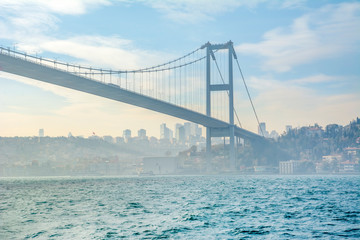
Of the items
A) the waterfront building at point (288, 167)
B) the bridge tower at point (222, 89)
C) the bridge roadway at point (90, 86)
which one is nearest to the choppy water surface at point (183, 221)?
the bridge roadway at point (90, 86)

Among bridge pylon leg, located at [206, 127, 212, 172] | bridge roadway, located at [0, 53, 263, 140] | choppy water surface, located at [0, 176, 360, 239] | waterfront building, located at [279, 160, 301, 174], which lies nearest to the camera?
choppy water surface, located at [0, 176, 360, 239]

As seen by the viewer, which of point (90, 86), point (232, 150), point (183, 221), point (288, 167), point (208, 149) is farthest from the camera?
point (288, 167)

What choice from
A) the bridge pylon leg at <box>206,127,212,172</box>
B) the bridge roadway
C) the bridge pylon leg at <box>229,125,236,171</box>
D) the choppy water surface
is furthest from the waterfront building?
the choppy water surface

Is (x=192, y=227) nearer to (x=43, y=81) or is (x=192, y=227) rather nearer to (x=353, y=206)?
(x=353, y=206)

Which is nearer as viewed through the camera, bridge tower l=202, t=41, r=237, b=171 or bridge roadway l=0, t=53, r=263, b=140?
bridge roadway l=0, t=53, r=263, b=140

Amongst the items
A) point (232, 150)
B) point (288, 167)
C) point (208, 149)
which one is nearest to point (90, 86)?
point (208, 149)

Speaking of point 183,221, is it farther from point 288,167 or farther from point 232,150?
point 288,167

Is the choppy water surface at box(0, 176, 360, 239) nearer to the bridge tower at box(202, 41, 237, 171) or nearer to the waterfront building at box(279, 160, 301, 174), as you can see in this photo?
the bridge tower at box(202, 41, 237, 171)

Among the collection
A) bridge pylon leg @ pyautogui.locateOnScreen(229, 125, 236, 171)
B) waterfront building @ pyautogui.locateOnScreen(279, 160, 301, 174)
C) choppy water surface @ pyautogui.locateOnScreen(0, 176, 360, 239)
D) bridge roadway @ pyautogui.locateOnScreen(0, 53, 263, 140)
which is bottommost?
waterfront building @ pyautogui.locateOnScreen(279, 160, 301, 174)

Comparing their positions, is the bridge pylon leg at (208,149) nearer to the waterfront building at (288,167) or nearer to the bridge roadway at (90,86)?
the bridge roadway at (90,86)
